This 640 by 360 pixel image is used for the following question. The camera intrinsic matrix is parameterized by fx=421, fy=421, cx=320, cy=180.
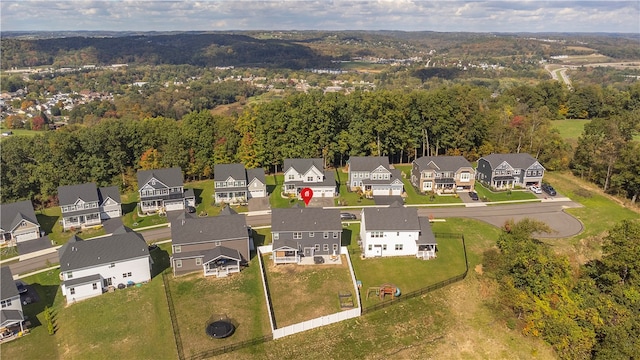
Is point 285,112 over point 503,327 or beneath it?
over

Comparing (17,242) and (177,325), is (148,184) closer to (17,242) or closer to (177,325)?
(17,242)

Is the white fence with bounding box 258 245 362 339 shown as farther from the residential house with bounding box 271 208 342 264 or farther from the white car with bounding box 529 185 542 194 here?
Answer: the white car with bounding box 529 185 542 194

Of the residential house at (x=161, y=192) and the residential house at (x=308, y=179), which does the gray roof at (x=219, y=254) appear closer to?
the residential house at (x=161, y=192)

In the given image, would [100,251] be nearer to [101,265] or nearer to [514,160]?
[101,265]

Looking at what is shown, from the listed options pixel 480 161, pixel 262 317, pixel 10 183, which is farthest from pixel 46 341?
pixel 480 161

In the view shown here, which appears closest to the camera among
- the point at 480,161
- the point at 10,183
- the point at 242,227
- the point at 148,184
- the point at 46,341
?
the point at 46,341
